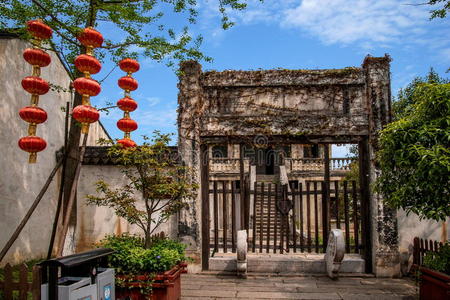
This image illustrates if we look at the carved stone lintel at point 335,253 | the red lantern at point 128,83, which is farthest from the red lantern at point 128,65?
the carved stone lintel at point 335,253

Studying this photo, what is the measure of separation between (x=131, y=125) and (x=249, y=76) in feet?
10.2

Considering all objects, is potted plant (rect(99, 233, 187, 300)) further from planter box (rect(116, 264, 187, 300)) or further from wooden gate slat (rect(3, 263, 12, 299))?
wooden gate slat (rect(3, 263, 12, 299))

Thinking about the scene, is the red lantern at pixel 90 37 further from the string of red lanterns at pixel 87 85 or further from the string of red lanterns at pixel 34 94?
the string of red lanterns at pixel 34 94

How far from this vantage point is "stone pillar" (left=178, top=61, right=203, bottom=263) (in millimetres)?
8016

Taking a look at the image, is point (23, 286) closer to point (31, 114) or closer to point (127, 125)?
point (31, 114)

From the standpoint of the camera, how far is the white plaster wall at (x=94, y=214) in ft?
30.7

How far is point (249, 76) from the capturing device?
845 centimetres

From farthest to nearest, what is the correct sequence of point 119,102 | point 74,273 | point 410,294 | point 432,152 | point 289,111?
point 289,111 → point 119,102 → point 410,294 → point 432,152 → point 74,273

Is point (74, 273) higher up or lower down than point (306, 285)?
higher up

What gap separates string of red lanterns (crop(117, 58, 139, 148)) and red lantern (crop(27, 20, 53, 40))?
1.39m

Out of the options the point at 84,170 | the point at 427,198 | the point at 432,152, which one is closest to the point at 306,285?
the point at 427,198

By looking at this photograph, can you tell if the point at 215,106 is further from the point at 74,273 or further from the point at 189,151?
the point at 74,273

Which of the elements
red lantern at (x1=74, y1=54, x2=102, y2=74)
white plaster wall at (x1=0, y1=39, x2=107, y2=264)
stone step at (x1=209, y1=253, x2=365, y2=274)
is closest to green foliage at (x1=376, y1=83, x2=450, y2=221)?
stone step at (x1=209, y1=253, x2=365, y2=274)

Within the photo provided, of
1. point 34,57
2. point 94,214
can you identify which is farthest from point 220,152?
point 34,57
